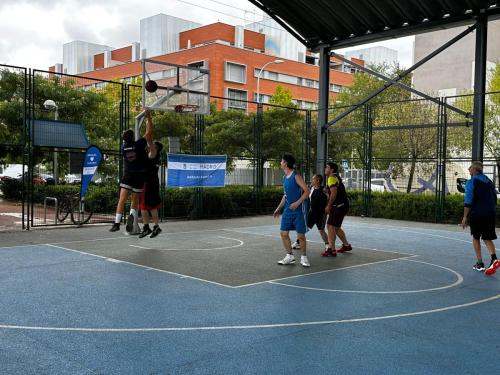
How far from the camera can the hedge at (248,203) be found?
60.3ft

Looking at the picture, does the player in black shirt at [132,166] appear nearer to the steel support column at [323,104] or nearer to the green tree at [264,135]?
the steel support column at [323,104]

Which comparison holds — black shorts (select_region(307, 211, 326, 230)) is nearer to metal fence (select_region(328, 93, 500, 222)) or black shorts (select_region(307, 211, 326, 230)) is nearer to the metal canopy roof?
the metal canopy roof

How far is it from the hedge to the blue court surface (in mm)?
6503

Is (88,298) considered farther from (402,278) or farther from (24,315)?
(402,278)

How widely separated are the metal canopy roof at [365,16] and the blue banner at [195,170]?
505 centimetres

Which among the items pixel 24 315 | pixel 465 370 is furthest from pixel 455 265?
pixel 24 315

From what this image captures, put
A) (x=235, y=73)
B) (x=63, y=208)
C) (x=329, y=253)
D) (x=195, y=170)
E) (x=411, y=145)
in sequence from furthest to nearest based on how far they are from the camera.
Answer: (x=235, y=73)
(x=411, y=145)
(x=195, y=170)
(x=63, y=208)
(x=329, y=253)

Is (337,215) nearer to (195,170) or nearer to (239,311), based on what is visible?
(239,311)

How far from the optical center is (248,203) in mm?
20172

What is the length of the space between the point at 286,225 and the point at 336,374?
4.76 m

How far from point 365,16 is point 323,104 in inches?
134

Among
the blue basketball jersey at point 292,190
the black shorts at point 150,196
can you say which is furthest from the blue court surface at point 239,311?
the blue basketball jersey at point 292,190

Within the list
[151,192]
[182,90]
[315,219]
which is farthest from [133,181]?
[182,90]

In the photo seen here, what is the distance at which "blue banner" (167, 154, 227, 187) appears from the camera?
16875 mm
